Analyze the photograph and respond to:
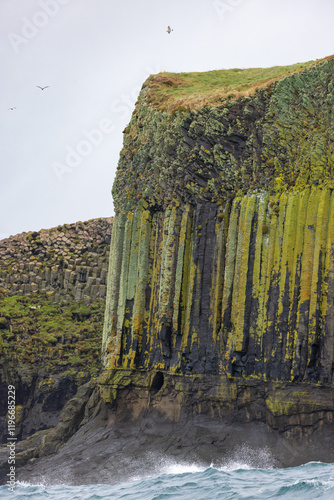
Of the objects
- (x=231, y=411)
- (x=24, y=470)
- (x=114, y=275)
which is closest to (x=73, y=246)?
(x=114, y=275)

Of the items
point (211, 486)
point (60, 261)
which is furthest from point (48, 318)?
point (211, 486)

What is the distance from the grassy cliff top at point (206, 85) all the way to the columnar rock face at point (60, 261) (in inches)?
751

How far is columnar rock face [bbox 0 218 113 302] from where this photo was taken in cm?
6038

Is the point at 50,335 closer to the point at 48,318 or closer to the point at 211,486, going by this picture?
the point at 48,318

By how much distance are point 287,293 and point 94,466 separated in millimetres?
11666

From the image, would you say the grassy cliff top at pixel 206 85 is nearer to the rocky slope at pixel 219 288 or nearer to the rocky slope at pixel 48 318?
the rocky slope at pixel 219 288

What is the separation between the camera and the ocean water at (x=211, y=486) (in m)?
27.2

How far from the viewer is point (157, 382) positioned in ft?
129

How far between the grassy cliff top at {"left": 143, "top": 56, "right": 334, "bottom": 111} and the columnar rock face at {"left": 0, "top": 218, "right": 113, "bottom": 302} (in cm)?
1908

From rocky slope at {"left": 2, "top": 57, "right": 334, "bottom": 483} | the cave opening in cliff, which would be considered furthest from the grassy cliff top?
the cave opening in cliff

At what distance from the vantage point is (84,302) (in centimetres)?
5897

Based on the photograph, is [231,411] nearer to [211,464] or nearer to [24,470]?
[211,464]

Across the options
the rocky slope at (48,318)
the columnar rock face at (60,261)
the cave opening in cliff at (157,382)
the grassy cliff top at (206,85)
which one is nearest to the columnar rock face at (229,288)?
the cave opening in cliff at (157,382)

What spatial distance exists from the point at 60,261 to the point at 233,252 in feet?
94.2
